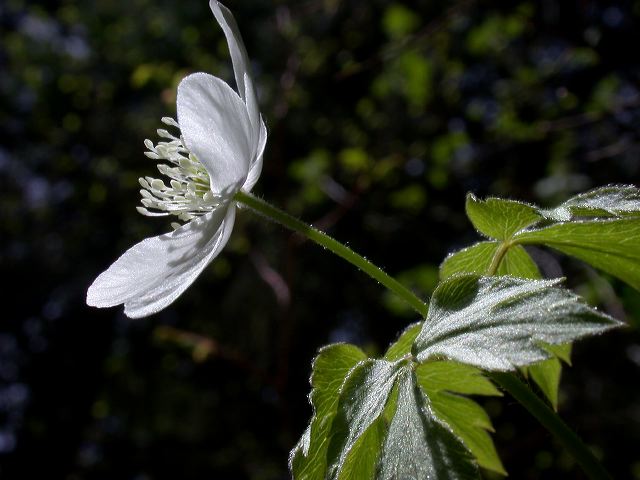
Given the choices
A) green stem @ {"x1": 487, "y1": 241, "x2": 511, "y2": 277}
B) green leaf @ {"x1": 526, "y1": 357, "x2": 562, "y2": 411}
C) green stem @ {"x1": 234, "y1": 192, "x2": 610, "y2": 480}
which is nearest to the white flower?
green stem @ {"x1": 234, "y1": 192, "x2": 610, "y2": 480}

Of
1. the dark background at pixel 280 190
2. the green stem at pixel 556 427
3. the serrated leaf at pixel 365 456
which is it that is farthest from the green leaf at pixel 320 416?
the dark background at pixel 280 190

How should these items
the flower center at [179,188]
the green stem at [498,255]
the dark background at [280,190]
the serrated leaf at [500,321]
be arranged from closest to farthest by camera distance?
the serrated leaf at [500,321], the green stem at [498,255], the flower center at [179,188], the dark background at [280,190]

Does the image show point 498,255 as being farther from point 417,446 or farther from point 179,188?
point 179,188

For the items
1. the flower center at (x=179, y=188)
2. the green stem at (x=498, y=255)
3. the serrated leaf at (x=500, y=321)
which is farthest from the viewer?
the flower center at (x=179, y=188)

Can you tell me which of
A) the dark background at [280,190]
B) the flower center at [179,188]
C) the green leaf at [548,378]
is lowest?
the green leaf at [548,378]

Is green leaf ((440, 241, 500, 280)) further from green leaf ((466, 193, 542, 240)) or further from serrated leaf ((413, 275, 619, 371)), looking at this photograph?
serrated leaf ((413, 275, 619, 371))

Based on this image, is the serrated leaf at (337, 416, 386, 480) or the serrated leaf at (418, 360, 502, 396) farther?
the serrated leaf at (418, 360, 502, 396)

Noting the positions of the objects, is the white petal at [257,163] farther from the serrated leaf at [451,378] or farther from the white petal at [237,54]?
the serrated leaf at [451,378]
